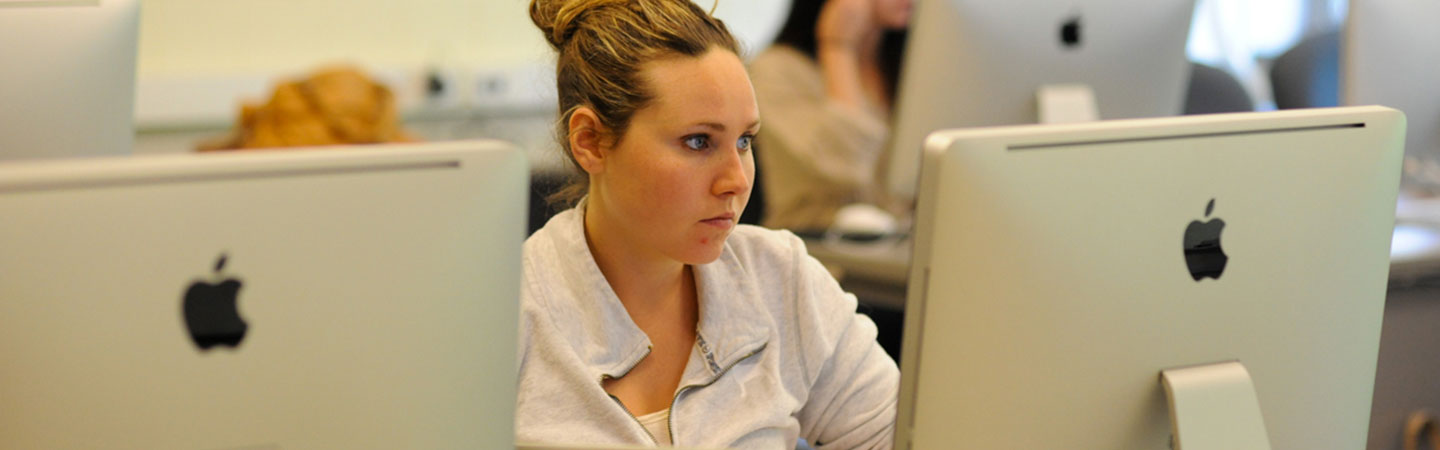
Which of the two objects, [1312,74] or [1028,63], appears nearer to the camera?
[1028,63]

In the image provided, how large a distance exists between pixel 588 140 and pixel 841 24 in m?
1.74

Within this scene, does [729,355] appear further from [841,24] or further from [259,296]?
[841,24]

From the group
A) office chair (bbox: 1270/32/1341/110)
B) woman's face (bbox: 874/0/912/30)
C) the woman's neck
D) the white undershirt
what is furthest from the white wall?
the white undershirt

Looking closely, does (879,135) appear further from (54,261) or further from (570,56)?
(54,261)

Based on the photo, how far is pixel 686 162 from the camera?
114 centimetres

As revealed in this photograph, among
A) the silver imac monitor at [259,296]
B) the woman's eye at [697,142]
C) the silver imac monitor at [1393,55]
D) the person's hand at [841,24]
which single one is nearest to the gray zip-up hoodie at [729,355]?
the woman's eye at [697,142]

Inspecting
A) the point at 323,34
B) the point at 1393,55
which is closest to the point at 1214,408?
the point at 1393,55

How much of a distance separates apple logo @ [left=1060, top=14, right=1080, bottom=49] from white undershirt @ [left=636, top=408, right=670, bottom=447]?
1140 mm

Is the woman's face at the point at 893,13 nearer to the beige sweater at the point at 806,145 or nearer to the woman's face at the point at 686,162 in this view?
the beige sweater at the point at 806,145

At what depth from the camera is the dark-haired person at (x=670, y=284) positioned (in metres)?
1.13

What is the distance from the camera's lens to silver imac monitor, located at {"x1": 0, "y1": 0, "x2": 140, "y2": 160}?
115cm

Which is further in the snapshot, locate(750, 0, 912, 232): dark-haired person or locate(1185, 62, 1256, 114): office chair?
locate(1185, 62, 1256, 114): office chair

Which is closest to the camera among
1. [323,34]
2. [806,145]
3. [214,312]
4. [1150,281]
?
[214,312]

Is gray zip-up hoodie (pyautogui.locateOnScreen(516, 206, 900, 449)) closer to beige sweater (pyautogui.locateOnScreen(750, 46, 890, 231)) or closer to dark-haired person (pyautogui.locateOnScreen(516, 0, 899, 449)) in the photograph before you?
dark-haired person (pyautogui.locateOnScreen(516, 0, 899, 449))
